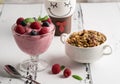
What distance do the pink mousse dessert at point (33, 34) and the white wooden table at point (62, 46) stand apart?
8 cm

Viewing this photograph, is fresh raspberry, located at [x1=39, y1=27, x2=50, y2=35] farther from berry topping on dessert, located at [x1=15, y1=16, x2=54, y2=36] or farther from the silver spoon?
the silver spoon

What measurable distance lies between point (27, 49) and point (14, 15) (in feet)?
1.60

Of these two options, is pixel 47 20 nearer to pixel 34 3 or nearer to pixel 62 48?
pixel 62 48

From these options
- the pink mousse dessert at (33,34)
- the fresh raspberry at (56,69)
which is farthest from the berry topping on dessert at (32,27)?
the fresh raspberry at (56,69)

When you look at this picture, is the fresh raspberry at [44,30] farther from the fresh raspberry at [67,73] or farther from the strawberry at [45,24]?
the fresh raspberry at [67,73]

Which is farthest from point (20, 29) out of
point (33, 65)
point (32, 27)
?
point (33, 65)

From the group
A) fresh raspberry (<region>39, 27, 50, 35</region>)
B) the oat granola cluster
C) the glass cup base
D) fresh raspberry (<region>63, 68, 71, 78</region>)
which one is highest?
fresh raspberry (<region>39, 27, 50, 35</region>)

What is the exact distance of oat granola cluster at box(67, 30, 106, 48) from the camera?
97 cm

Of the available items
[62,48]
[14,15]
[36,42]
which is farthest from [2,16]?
[36,42]

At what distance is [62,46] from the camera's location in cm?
111

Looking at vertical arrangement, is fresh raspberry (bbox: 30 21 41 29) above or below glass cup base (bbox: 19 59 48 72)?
above

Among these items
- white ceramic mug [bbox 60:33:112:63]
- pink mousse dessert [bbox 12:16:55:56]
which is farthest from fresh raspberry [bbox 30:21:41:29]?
white ceramic mug [bbox 60:33:112:63]

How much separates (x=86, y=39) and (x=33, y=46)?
17 cm

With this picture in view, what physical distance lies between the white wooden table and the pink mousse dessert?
0.08 m
